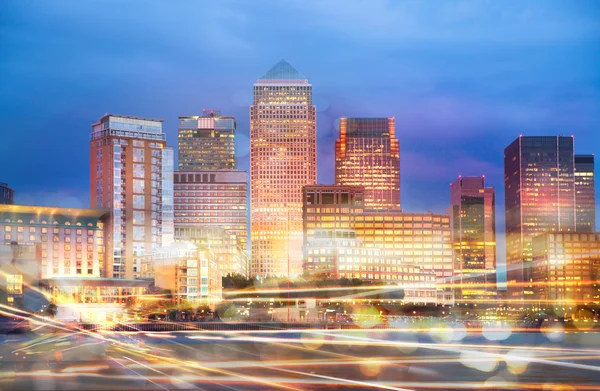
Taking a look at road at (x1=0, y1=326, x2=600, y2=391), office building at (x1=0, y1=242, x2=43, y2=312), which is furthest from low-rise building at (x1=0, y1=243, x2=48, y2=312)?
road at (x1=0, y1=326, x2=600, y2=391)

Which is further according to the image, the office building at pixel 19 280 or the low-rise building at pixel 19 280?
the low-rise building at pixel 19 280

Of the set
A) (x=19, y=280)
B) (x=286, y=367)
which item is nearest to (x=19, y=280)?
(x=19, y=280)

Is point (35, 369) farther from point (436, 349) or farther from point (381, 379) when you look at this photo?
point (436, 349)

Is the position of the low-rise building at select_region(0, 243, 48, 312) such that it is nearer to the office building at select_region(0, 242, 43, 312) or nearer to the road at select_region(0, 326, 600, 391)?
the office building at select_region(0, 242, 43, 312)


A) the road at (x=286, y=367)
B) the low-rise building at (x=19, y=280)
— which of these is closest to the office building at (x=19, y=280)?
the low-rise building at (x=19, y=280)

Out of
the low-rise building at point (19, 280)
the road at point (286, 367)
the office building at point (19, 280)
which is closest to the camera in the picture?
the road at point (286, 367)

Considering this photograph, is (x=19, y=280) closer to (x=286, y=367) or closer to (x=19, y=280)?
(x=19, y=280)

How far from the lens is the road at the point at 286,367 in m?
53.5

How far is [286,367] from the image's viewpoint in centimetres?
6612

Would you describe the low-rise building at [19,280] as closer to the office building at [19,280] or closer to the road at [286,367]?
the office building at [19,280]

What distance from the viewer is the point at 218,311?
196m

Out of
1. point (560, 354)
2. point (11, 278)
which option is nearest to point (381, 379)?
point (560, 354)

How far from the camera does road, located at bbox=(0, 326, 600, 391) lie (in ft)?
176

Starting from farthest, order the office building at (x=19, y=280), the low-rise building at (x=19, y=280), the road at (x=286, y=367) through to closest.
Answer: the low-rise building at (x=19, y=280) → the office building at (x=19, y=280) → the road at (x=286, y=367)
